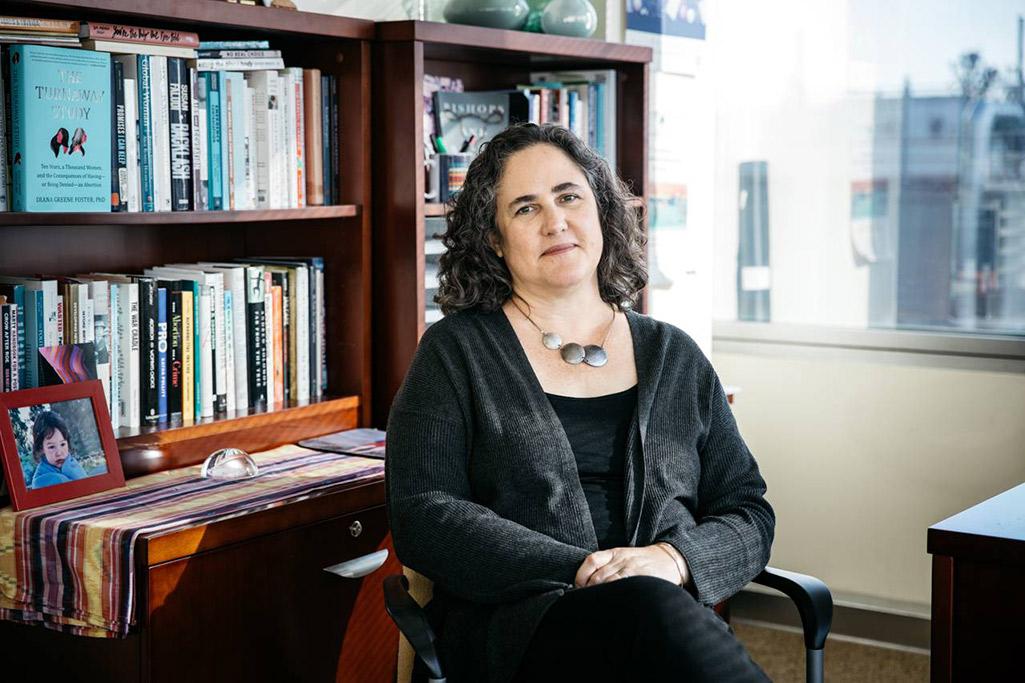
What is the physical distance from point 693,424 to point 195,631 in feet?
2.89

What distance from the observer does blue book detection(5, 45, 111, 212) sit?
2065mm

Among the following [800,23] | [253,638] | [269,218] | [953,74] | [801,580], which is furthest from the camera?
[800,23]

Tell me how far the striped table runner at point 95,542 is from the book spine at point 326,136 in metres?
0.69

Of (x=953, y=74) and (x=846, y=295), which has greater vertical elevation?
(x=953, y=74)

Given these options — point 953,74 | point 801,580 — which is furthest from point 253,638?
point 953,74

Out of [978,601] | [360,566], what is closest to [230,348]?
[360,566]

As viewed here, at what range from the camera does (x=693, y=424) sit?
214 cm

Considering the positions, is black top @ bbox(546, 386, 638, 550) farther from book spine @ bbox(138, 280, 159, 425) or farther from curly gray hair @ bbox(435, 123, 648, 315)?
book spine @ bbox(138, 280, 159, 425)

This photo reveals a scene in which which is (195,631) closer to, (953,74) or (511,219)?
(511,219)

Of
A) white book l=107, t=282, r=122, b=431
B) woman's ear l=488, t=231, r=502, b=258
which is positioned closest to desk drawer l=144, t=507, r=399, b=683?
white book l=107, t=282, r=122, b=431

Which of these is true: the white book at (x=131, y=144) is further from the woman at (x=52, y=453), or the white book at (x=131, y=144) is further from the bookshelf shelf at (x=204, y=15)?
the woman at (x=52, y=453)

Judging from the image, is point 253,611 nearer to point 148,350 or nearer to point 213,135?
point 148,350

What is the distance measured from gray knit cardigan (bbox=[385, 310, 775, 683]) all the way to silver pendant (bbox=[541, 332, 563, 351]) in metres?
0.07

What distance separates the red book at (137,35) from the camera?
214 cm
